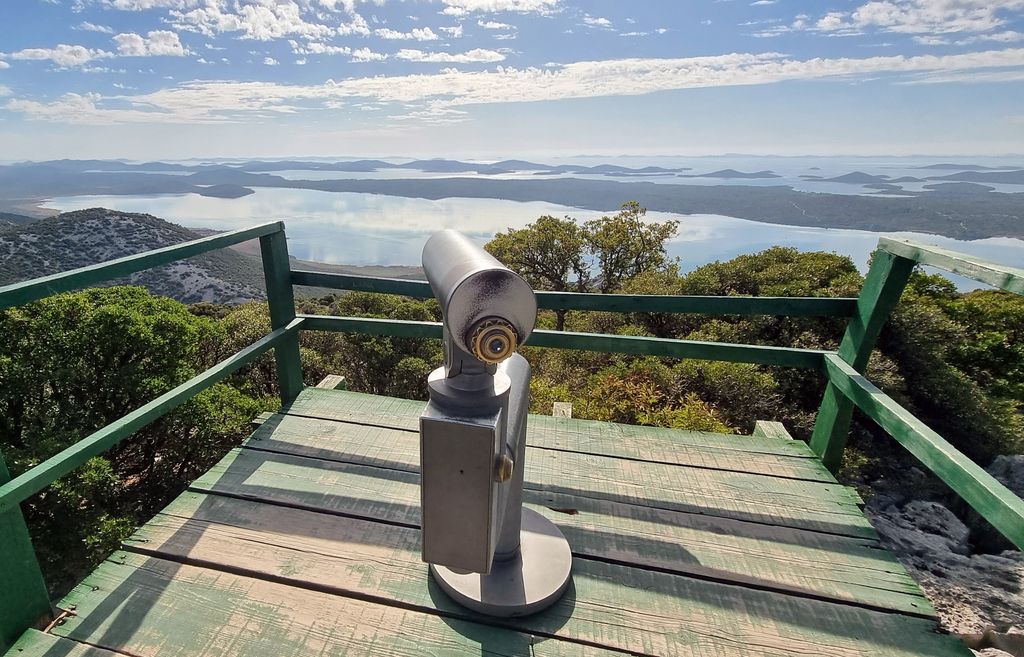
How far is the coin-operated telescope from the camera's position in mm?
1087

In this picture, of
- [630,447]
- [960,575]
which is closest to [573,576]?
[630,447]

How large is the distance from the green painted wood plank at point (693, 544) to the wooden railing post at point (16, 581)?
1.06 ft

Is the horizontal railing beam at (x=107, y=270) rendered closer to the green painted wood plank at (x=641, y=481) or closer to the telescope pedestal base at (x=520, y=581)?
the green painted wood plank at (x=641, y=481)

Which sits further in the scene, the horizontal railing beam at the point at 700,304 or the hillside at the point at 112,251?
the hillside at the point at 112,251

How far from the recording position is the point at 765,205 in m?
53.5

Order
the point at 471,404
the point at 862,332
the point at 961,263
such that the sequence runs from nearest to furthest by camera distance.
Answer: the point at 471,404 → the point at 961,263 → the point at 862,332

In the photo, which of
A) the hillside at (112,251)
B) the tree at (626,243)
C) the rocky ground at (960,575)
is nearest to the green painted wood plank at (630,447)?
the rocky ground at (960,575)

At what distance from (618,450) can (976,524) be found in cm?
617

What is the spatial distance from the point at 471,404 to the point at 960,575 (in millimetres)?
5037

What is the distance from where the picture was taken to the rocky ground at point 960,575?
3430mm

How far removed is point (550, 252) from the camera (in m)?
16.8

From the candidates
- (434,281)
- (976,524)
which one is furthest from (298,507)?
(976,524)

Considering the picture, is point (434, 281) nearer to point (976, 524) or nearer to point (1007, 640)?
point (1007, 640)

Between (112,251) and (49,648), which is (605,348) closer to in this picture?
(49,648)
